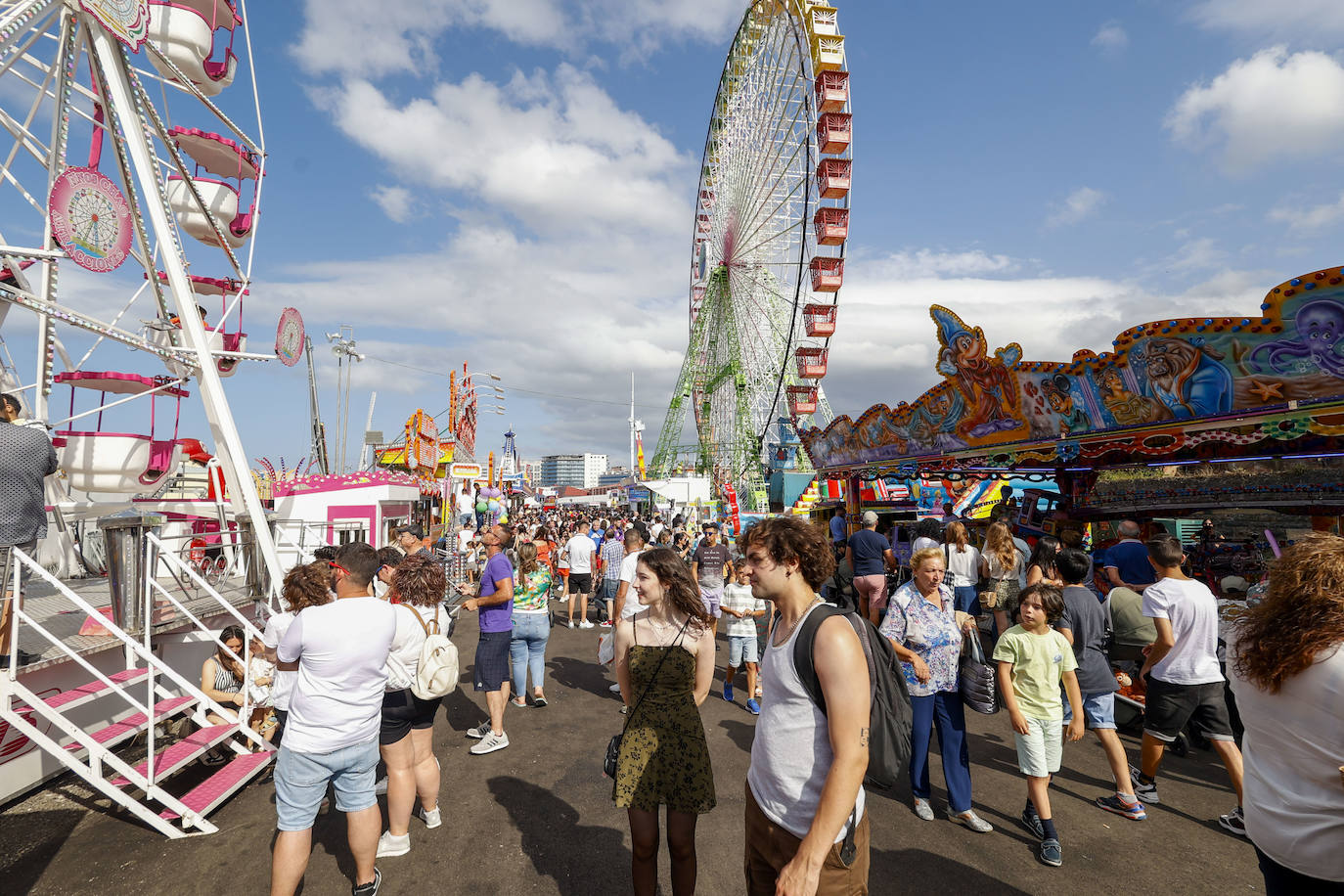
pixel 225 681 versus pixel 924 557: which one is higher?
pixel 924 557

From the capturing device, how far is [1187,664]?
348 cm

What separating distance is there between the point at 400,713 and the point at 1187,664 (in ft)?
13.9

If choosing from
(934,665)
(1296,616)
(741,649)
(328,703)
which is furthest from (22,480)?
(1296,616)

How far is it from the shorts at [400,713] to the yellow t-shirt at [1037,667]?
9.84 feet

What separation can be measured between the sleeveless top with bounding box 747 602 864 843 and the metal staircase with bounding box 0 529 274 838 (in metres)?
3.43

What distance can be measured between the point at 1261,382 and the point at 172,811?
8569mm

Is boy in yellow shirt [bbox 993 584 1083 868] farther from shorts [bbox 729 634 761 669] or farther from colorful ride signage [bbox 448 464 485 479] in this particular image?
colorful ride signage [bbox 448 464 485 479]

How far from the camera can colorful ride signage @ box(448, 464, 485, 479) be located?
18797 millimetres


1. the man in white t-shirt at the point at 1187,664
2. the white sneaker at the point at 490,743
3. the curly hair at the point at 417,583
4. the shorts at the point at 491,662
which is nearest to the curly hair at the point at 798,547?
the curly hair at the point at 417,583

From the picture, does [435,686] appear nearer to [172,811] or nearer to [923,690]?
[172,811]

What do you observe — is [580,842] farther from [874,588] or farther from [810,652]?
[874,588]

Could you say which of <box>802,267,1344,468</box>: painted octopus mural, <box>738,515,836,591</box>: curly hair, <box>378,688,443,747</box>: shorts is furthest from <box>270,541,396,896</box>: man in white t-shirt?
<box>802,267,1344,468</box>: painted octopus mural

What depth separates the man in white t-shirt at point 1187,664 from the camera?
3.45 m

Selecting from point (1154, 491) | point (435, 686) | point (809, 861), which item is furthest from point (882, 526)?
point (809, 861)
